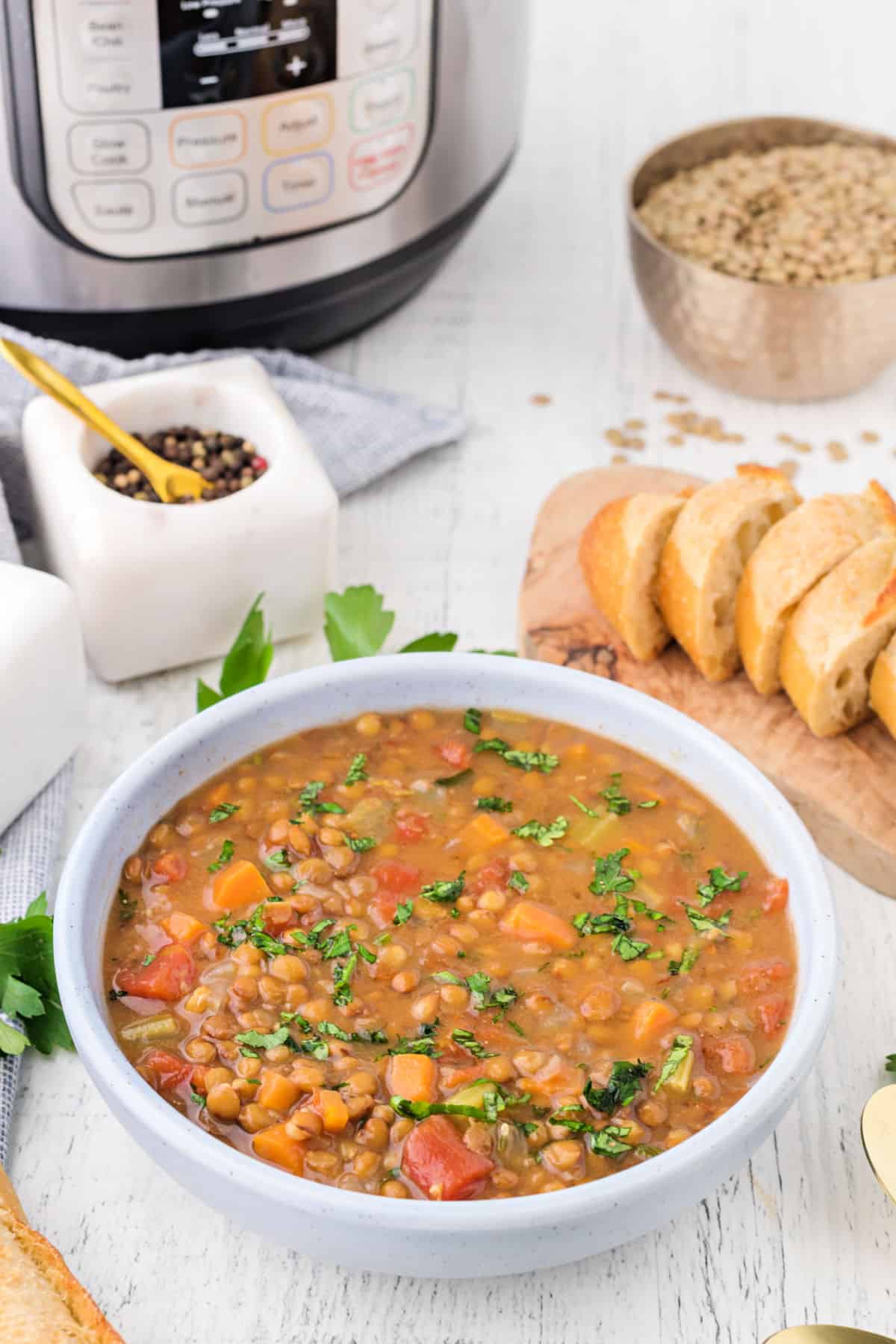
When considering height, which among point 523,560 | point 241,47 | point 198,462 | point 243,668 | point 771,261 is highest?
point 241,47

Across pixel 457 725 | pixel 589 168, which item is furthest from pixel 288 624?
pixel 589 168

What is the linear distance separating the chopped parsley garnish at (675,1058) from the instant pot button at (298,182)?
1.65 m

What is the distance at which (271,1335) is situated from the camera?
1839 millimetres

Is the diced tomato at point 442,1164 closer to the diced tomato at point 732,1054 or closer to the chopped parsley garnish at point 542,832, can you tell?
the diced tomato at point 732,1054

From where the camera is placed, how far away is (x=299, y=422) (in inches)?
123

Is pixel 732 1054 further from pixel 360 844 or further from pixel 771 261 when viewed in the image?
pixel 771 261

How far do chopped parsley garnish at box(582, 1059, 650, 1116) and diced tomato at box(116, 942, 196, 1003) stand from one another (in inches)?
19.0

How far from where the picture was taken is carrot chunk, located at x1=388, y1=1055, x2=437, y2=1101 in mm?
1806

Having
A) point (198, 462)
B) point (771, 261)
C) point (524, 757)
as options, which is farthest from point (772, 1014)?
point (771, 261)

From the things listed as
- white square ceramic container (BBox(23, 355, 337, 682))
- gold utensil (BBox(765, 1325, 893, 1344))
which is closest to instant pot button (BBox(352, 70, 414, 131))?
white square ceramic container (BBox(23, 355, 337, 682))

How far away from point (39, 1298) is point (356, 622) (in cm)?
118

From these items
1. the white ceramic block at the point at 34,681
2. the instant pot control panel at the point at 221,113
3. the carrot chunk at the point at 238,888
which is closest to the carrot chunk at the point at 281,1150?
the carrot chunk at the point at 238,888

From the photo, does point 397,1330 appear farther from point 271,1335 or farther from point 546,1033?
point 546,1033

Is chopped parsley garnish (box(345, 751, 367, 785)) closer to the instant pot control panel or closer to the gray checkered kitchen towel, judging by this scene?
the gray checkered kitchen towel
